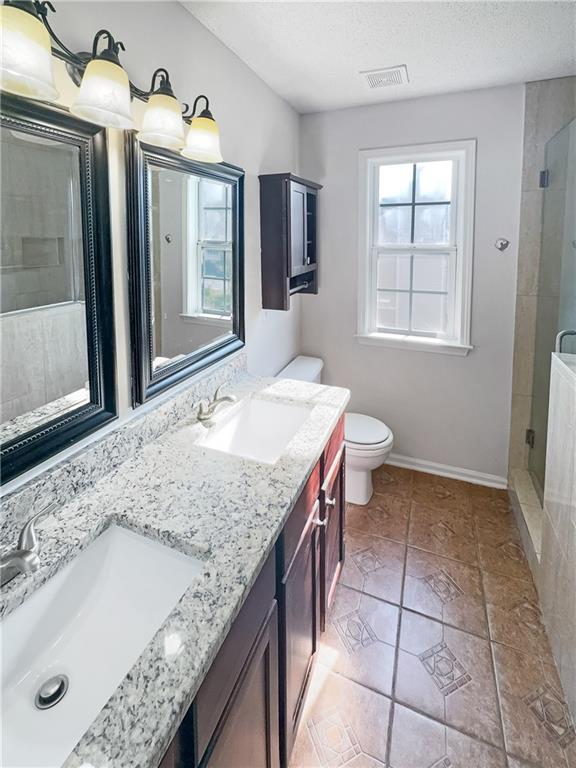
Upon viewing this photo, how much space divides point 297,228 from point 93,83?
1.52m

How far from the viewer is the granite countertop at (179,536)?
0.63 metres

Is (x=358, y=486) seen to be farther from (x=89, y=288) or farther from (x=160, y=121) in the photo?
(x=160, y=121)

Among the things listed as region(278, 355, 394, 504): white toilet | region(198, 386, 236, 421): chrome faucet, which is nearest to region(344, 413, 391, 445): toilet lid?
region(278, 355, 394, 504): white toilet

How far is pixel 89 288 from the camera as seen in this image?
4.03 ft

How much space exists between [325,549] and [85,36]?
1742mm

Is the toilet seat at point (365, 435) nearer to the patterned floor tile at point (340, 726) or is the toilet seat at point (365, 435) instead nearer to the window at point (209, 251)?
the window at point (209, 251)

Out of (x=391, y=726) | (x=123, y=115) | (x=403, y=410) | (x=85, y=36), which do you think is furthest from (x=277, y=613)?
(x=403, y=410)

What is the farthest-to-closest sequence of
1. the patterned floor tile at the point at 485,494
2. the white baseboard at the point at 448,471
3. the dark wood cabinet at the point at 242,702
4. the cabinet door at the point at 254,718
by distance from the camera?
the white baseboard at the point at 448,471
the patterned floor tile at the point at 485,494
the cabinet door at the point at 254,718
the dark wood cabinet at the point at 242,702

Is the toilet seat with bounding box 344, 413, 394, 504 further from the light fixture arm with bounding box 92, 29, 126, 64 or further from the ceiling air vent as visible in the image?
the light fixture arm with bounding box 92, 29, 126, 64

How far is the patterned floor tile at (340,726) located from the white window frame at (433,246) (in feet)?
6.49

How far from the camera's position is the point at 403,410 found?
3.10 metres

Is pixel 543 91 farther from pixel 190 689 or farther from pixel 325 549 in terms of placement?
pixel 190 689

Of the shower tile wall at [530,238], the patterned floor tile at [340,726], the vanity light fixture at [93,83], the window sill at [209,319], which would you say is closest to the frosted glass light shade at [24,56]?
the vanity light fixture at [93,83]

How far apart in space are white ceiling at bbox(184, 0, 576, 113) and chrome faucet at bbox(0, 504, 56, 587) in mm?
1831
